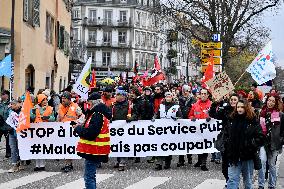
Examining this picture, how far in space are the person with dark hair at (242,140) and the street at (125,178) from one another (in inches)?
98.0

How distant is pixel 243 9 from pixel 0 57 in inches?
676

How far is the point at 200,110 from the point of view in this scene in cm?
1311

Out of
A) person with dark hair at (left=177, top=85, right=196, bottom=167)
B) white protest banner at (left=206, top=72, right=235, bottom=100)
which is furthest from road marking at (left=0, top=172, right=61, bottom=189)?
white protest banner at (left=206, top=72, right=235, bottom=100)

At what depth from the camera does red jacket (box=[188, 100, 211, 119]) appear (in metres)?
13.0

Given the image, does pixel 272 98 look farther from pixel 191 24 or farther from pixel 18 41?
pixel 191 24

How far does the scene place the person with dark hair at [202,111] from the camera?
42.1 ft

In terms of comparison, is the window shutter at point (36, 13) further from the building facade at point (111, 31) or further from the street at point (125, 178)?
the building facade at point (111, 31)

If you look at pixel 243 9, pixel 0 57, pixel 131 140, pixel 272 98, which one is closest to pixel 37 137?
pixel 131 140

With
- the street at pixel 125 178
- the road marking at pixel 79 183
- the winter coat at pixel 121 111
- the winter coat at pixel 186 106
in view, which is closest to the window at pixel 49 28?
the winter coat at pixel 186 106

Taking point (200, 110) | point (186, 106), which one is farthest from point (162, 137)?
point (186, 106)

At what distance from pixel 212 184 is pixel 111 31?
87.2 metres

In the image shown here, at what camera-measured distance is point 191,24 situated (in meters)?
35.1

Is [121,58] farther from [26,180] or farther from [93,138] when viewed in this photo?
[93,138]

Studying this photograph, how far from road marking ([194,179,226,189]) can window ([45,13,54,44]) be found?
18.5 metres
